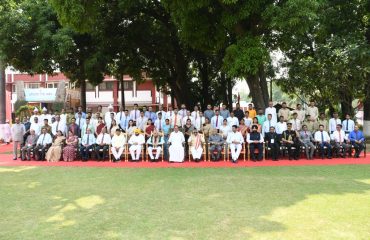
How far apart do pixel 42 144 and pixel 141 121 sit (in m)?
3.65

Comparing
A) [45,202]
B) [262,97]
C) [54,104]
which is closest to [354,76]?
[262,97]

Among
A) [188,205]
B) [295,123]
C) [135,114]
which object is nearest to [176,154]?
[135,114]

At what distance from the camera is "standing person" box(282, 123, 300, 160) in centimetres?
1326

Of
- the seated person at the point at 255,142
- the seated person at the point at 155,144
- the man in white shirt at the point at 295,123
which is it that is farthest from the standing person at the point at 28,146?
the man in white shirt at the point at 295,123

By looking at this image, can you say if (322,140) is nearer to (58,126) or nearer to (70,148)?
(70,148)

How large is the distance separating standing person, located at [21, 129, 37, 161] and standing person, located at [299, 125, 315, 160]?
9575 mm

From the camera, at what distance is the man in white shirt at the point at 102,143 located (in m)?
13.7

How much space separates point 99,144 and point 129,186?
17.8ft

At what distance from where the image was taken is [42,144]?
46.7 feet

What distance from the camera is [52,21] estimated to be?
1773 centimetres

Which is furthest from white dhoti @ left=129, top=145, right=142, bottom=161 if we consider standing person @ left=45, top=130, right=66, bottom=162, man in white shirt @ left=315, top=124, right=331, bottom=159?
man in white shirt @ left=315, top=124, right=331, bottom=159

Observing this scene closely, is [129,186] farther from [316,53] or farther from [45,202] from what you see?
[316,53]

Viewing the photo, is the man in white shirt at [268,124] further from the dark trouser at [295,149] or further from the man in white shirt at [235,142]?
the man in white shirt at [235,142]

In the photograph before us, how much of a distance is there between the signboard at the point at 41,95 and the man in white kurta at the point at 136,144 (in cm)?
1897
